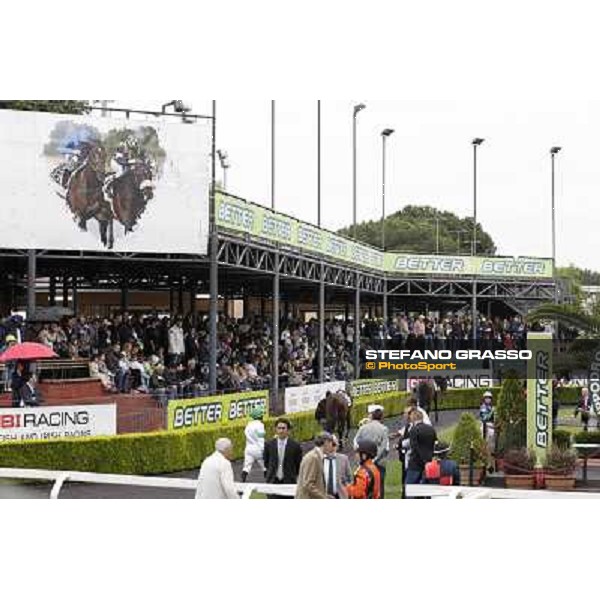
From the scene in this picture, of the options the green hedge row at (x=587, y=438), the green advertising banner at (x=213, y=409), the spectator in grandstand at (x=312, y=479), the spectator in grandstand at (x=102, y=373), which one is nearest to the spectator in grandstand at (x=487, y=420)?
the green hedge row at (x=587, y=438)

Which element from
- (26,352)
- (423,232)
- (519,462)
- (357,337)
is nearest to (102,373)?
(26,352)

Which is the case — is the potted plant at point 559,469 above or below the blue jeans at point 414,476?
below

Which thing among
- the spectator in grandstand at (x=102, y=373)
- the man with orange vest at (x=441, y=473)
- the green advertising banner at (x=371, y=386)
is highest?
the spectator in grandstand at (x=102, y=373)

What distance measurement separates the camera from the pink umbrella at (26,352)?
61.1 ft

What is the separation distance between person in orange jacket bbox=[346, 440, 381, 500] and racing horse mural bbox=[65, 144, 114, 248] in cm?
1164

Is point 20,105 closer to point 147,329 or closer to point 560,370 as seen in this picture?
point 147,329

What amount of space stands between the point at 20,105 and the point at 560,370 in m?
13.8

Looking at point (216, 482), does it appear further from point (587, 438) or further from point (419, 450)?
point (587, 438)

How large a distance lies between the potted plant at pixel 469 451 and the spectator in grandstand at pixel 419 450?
4105 millimetres

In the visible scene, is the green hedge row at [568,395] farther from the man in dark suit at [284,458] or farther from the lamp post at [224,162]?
the man in dark suit at [284,458]

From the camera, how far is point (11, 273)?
29781 mm

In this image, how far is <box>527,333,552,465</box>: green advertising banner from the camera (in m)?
17.5

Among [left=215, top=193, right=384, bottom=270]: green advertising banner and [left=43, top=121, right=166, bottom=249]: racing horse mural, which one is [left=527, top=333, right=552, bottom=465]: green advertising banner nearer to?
[left=215, top=193, right=384, bottom=270]: green advertising banner
